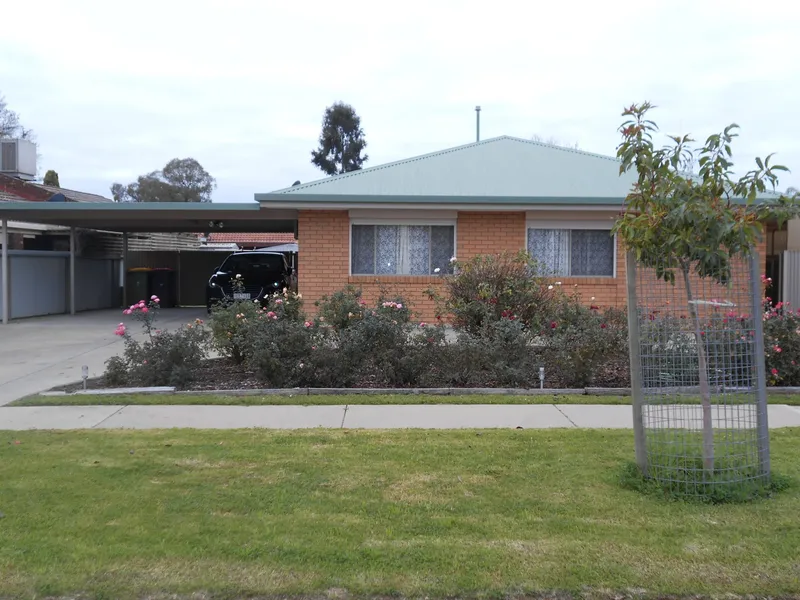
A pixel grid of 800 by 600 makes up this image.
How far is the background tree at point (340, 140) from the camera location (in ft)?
153

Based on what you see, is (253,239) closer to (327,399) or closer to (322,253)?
(322,253)

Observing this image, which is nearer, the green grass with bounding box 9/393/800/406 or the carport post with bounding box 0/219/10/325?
the green grass with bounding box 9/393/800/406

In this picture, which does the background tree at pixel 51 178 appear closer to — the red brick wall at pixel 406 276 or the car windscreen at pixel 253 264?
the car windscreen at pixel 253 264

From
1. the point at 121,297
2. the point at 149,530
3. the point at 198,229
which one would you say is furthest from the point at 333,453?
the point at 121,297

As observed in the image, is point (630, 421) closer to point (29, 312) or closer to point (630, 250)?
point (630, 250)

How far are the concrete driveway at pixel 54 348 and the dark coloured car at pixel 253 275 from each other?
135 centimetres

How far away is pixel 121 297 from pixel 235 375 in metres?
16.8

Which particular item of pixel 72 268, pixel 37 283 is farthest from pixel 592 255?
A: pixel 37 283

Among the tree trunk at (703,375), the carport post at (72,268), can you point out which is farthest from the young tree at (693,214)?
the carport post at (72,268)

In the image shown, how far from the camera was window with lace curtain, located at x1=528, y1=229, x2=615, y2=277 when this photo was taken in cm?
1543

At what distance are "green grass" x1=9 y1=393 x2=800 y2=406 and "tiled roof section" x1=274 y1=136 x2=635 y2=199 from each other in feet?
22.9

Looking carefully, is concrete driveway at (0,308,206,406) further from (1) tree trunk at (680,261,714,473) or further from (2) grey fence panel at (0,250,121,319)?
(1) tree trunk at (680,261,714,473)

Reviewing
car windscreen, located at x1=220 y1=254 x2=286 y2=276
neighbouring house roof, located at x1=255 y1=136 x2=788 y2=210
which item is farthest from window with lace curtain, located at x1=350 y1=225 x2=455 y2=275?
car windscreen, located at x1=220 y1=254 x2=286 y2=276

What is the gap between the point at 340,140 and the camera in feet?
153
